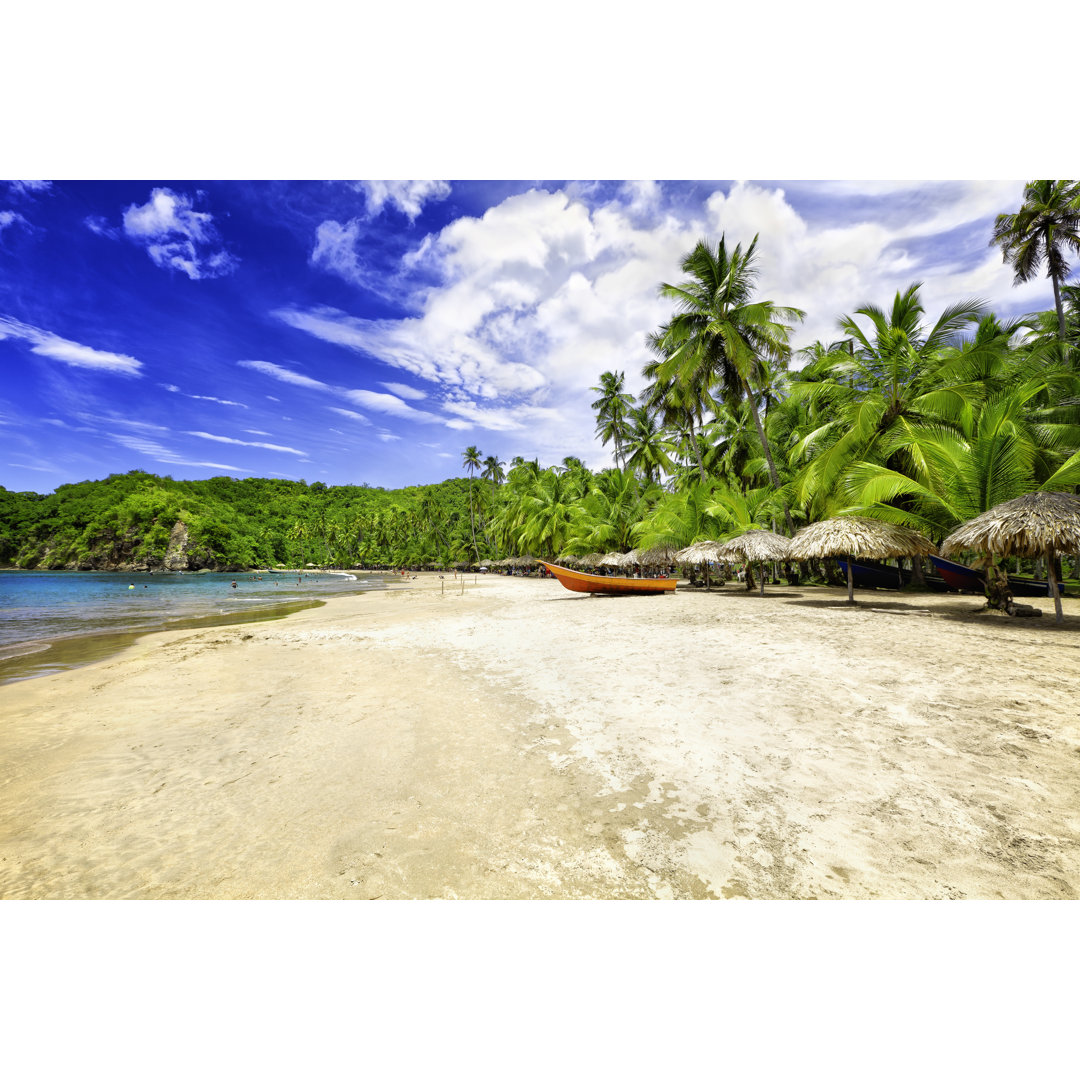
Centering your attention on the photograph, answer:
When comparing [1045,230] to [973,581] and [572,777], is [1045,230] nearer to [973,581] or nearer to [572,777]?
[973,581]

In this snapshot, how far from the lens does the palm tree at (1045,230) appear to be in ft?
47.4

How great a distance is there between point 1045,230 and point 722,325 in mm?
11467

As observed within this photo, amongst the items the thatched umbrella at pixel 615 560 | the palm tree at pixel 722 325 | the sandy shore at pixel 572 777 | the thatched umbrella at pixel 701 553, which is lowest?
the sandy shore at pixel 572 777

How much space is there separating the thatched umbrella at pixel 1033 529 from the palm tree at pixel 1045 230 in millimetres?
12262

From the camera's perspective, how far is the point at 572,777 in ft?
10.7

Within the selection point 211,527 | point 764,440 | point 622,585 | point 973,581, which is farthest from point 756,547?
point 211,527

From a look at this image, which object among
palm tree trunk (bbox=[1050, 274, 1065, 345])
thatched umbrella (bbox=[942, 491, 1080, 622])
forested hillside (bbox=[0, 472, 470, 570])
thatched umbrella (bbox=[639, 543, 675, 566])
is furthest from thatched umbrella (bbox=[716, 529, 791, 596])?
forested hillside (bbox=[0, 472, 470, 570])

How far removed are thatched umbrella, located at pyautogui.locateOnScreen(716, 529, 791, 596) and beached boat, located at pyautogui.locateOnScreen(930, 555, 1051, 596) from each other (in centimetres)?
357

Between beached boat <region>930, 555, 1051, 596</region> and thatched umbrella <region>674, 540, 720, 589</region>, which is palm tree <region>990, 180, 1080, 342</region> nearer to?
beached boat <region>930, 555, 1051, 596</region>

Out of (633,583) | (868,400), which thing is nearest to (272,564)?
(633,583)

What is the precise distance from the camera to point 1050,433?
1175 cm

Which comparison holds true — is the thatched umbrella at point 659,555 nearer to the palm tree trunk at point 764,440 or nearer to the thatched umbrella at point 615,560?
the thatched umbrella at point 615,560

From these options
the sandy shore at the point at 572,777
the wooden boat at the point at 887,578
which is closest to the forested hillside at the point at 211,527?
the wooden boat at the point at 887,578
